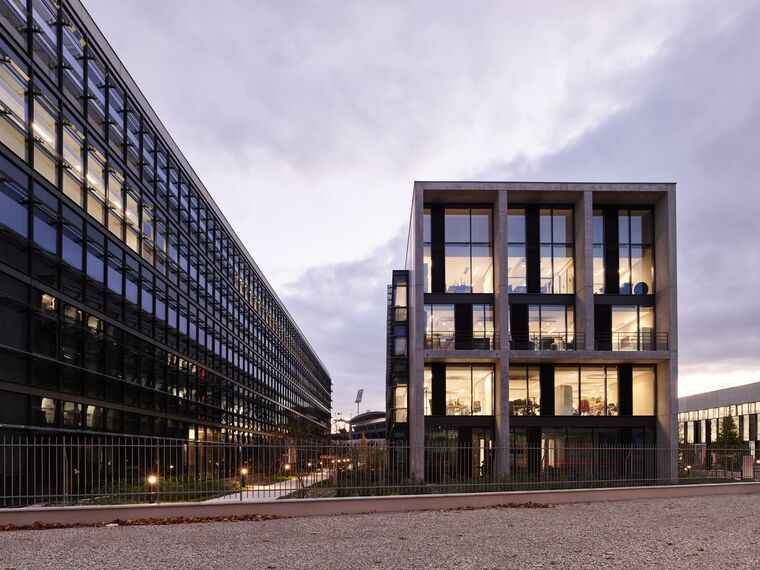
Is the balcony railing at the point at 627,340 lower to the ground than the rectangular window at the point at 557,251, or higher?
lower

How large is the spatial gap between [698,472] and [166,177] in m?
35.7

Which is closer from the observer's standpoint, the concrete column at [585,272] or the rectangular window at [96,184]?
the rectangular window at [96,184]

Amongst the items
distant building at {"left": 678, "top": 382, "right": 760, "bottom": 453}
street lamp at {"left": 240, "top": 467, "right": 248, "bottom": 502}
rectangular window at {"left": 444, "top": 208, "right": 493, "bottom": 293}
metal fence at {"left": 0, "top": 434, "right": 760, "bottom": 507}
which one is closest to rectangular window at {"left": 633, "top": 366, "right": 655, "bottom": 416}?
rectangular window at {"left": 444, "top": 208, "right": 493, "bottom": 293}

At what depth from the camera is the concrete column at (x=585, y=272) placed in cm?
3609

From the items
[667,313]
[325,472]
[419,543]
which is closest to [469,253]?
[667,313]

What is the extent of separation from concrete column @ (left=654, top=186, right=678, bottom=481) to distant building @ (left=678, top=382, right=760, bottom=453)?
37069 mm

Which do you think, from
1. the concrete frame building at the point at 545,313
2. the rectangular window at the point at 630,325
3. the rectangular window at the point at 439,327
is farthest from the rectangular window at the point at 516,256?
the rectangular window at the point at 630,325

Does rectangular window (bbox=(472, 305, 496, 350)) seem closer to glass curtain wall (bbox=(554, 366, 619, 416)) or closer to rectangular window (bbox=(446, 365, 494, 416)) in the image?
rectangular window (bbox=(446, 365, 494, 416))

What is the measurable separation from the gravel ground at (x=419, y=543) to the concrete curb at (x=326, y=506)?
70 centimetres

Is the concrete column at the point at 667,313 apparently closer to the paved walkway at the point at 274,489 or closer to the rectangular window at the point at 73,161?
the paved walkway at the point at 274,489

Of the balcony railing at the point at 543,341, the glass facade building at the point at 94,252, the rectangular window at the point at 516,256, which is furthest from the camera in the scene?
the rectangular window at the point at 516,256

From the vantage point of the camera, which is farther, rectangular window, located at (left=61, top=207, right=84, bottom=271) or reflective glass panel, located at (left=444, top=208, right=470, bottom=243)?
reflective glass panel, located at (left=444, top=208, right=470, bottom=243)

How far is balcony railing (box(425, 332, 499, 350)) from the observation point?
→ 37219 millimetres

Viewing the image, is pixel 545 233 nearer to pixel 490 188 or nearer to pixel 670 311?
pixel 490 188
